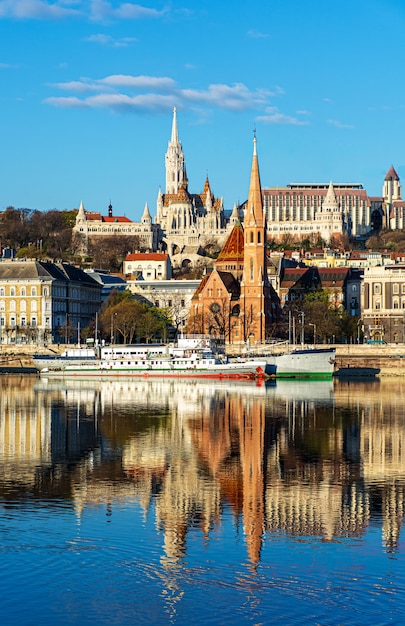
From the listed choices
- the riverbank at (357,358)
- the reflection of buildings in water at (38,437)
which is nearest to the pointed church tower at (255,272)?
the riverbank at (357,358)

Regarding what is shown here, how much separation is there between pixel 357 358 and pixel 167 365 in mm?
19538

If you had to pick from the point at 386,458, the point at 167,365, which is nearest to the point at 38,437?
the point at 386,458

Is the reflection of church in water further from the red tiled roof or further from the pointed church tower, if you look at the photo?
the red tiled roof

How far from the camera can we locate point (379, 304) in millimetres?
123875

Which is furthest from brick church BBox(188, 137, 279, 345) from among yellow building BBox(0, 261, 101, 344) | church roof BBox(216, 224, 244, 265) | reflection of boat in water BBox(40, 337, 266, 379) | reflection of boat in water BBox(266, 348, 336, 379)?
reflection of boat in water BBox(266, 348, 336, 379)

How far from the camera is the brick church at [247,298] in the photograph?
4508 inches

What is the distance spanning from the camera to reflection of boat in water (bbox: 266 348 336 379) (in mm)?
85938

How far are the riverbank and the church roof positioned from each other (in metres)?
30.9

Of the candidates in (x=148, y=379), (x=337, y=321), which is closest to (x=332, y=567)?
(x=148, y=379)

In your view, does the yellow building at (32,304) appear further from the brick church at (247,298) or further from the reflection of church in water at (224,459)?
the reflection of church in water at (224,459)

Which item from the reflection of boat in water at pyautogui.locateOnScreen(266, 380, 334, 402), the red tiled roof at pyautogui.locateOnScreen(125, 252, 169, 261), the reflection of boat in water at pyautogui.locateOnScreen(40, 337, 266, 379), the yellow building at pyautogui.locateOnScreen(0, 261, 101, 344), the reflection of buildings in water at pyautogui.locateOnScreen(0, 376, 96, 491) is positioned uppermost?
the red tiled roof at pyautogui.locateOnScreen(125, 252, 169, 261)

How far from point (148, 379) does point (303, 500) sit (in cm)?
5732

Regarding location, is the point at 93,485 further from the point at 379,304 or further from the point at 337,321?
the point at 379,304

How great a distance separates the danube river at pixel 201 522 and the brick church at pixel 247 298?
6680cm
